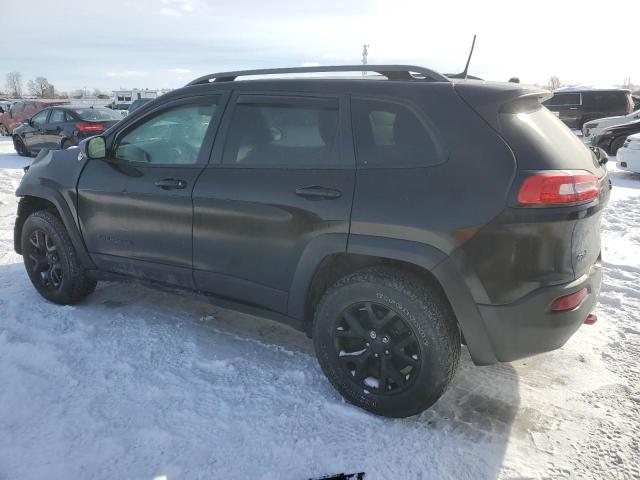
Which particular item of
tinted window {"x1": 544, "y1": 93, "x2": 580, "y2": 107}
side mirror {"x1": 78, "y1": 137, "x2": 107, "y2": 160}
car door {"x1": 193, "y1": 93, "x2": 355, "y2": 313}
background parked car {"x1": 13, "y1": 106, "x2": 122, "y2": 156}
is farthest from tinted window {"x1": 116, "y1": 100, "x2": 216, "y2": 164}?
tinted window {"x1": 544, "y1": 93, "x2": 580, "y2": 107}

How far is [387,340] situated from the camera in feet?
8.49

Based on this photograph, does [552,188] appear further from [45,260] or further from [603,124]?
[603,124]

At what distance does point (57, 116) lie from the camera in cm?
1329

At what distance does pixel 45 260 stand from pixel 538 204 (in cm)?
372

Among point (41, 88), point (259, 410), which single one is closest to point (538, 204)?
point (259, 410)

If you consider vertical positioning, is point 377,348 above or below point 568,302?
below

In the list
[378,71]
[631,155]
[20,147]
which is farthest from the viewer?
[20,147]

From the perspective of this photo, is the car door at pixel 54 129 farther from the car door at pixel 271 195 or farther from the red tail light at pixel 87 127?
the car door at pixel 271 195

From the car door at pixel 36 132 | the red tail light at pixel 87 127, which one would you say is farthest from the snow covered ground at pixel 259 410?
the car door at pixel 36 132

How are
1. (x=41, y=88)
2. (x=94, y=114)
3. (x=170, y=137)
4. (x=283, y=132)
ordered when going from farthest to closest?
1. (x=41, y=88)
2. (x=94, y=114)
3. (x=170, y=137)
4. (x=283, y=132)

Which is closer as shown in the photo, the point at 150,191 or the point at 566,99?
the point at 150,191

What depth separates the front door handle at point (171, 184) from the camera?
322cm

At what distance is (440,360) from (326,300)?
26.3 inches

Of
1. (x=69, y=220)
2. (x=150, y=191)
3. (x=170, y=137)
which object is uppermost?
(x=170, y=137)
